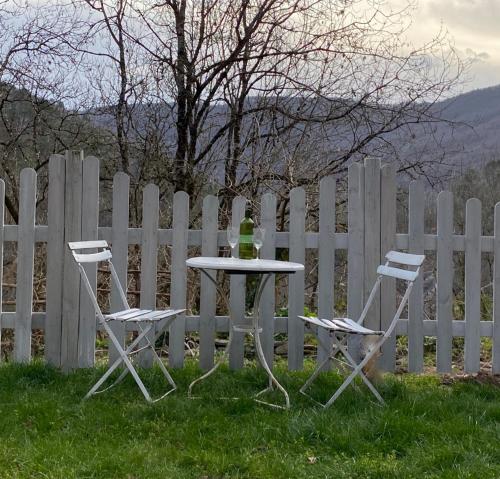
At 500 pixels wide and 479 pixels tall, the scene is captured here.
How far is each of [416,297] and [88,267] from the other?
8.17ft

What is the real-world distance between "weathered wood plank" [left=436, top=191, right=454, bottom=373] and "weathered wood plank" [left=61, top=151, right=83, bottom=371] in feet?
8.91

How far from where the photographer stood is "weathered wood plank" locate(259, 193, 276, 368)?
15.7ft

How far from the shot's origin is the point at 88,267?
190 inches

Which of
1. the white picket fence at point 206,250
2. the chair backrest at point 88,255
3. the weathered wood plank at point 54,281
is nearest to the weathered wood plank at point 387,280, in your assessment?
the white picket fence at point 206,250

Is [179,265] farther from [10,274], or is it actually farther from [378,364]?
[10,274]

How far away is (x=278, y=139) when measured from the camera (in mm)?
7012

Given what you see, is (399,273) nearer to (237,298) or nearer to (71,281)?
(237,298)

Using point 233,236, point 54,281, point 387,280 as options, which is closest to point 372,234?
point 387,280

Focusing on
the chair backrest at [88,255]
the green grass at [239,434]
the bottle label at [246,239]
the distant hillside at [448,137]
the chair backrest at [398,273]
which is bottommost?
the green grass at [239,434]

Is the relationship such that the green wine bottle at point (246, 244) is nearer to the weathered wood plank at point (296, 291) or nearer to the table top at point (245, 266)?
the table top at point (245, 266)

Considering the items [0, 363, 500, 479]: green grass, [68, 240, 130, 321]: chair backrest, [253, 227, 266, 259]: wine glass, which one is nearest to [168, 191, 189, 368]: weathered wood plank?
[68, 240, 130, 321]: chair backrest

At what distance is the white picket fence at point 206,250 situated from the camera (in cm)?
479

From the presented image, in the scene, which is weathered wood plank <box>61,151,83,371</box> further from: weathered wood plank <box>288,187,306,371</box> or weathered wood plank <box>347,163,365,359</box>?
weathered wood plank <box>347,163,365,359</box>

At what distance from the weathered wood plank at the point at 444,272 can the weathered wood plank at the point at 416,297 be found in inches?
5.4
